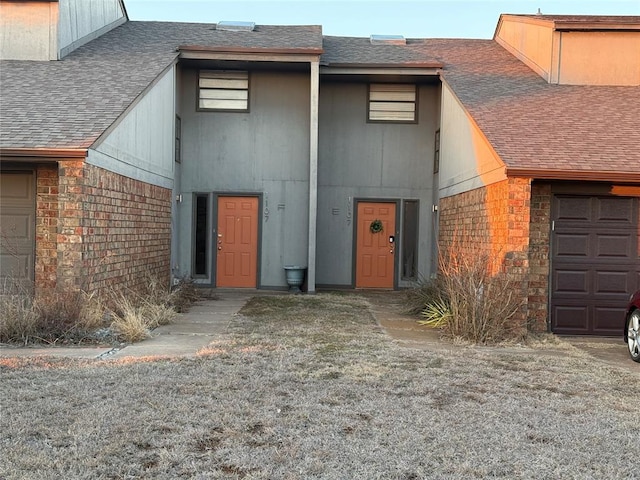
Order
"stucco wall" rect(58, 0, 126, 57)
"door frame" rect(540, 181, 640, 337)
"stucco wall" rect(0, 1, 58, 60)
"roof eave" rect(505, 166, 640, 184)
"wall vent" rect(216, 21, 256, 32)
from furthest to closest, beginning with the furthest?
"wall vent" rect(216, 21, 256, 32) < "stucco wall" rect(58, 0, 126, 57) < "stucco wall" rect(0, 1, 58, 60) < "door frame" rect(540, 181, 640, 337) < "roof eave" rect(505, 166, 640, 184)

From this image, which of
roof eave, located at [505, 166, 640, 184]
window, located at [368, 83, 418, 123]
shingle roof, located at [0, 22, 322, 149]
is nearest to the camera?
roof eave, located at [505, 166, 640, 184]

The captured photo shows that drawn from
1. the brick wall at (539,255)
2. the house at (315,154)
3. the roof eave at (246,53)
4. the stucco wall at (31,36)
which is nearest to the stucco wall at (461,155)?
the house at (315,154)

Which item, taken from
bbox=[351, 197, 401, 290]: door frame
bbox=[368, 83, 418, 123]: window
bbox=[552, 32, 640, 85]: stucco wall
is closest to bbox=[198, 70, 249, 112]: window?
bbox=[368, 83, 418, 123]: window

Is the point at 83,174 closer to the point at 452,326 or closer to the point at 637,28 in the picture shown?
the point at 452,326

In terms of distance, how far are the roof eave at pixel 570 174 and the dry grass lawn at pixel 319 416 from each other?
2.73 metres

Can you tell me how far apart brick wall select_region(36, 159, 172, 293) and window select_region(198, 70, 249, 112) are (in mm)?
4079

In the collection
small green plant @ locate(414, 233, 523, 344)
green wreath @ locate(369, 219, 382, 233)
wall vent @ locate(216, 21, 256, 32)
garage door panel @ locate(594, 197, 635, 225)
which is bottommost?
small green plant @ locate(414, 233, 523, 344)

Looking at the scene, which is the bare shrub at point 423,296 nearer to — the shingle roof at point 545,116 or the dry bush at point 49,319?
the shingle roof at point 545,116

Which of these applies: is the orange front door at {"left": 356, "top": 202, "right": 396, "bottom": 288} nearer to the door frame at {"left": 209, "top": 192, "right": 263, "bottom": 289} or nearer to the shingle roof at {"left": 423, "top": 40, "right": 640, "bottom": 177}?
the door frame at {"left": 209, "top": 192, "right": 263, "bottom": 289}

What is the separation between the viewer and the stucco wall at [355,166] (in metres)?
15.3

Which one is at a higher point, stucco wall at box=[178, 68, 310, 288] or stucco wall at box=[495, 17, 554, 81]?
stucco wall at box=[495, 17, 554, 81]

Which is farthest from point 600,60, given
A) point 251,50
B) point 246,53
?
point 246,53

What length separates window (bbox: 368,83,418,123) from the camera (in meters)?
15.3

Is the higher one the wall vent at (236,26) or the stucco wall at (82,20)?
the wall vent at (236,26)
